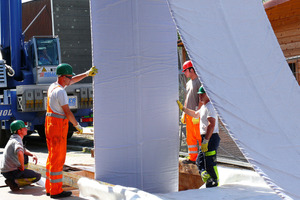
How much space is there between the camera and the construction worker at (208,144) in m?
5.74

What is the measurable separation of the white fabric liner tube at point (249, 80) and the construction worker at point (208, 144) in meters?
1.04

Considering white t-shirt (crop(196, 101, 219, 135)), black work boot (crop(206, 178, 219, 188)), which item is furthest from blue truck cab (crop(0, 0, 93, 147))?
black work boot (crop(206, 178, 219, 188))

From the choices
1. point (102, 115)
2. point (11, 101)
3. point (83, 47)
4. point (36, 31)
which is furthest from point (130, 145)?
point (36, 31)

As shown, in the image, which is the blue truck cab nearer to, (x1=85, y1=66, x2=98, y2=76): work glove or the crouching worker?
the crouching worker

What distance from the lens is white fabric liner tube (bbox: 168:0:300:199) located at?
14.3ft

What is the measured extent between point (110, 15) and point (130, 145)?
1610 mm

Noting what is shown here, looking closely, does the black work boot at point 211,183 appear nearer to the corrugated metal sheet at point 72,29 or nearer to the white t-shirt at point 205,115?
the white t-shirt at point 205,115

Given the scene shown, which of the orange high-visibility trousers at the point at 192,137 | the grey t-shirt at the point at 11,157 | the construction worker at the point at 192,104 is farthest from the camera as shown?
the orange high-visibility trousers at the point at 192,137

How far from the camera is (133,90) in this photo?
5539 millimetres

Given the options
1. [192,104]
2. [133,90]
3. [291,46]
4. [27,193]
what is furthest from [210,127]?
[291,46]

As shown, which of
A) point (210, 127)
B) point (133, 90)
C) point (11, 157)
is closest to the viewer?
point (133, 90)

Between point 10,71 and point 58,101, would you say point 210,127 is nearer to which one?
point 58,101

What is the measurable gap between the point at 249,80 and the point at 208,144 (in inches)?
55.6

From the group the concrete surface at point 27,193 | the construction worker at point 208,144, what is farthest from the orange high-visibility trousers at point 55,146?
the construction worker at point 208,144
